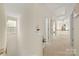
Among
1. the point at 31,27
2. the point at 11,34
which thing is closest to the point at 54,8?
the point at 31,27

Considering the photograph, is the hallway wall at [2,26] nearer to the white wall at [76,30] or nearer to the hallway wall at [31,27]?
the hallway wall at [31,27]

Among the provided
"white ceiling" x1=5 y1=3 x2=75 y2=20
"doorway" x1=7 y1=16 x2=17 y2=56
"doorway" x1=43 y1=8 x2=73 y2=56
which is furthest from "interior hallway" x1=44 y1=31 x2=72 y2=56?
"doorway" x1=7 y1=16 x2=17 y2=56

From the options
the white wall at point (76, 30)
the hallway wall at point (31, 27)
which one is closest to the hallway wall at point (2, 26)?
the hallway wall at point (31, 27)

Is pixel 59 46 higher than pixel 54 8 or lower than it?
lower

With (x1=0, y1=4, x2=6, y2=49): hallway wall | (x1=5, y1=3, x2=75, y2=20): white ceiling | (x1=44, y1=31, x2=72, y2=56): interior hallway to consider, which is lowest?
(x1=44, y1=31, x2=72, y2=56): interior hallway

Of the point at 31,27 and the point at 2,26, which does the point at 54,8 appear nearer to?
the point at 31,27

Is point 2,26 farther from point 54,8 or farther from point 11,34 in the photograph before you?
point 54,8

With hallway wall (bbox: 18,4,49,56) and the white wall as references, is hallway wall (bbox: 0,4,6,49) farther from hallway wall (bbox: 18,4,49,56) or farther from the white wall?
the white wall

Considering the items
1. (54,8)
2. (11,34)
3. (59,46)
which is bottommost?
(59,46)

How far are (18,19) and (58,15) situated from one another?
13.8 inches

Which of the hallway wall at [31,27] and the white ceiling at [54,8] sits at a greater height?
the white ceiling at [54,8]

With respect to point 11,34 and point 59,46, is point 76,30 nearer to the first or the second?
point 59,46

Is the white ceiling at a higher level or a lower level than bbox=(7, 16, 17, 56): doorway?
higher

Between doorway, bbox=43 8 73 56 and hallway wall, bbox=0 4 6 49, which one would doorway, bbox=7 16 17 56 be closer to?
hallway wall, bbox=0 4 6 49
